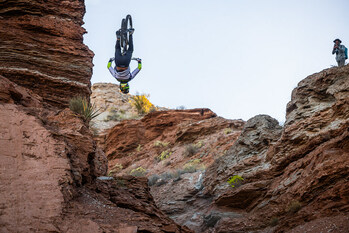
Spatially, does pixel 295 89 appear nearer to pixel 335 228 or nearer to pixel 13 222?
pixel 335 228

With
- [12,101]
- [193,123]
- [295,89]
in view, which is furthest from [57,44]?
[193,123]

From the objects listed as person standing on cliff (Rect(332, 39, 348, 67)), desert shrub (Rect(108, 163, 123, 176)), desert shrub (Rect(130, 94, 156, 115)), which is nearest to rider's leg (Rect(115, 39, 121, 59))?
desert shrub (Rect(108, 163, 123, 176))

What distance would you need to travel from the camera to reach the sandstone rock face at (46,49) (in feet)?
31.4

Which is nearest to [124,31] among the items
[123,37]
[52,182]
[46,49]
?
[123,37]

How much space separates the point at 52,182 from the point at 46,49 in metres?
6.55

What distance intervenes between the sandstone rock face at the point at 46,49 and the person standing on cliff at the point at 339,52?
10.6m

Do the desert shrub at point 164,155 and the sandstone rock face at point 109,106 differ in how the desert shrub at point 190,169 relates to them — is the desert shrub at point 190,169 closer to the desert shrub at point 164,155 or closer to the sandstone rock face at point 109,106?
the desert shrub at point 164,155

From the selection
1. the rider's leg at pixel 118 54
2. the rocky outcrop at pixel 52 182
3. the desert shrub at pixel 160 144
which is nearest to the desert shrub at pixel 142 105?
the desert shrub at pixel 160 144

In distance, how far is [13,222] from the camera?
4.07 m

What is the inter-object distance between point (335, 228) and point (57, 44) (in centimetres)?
895

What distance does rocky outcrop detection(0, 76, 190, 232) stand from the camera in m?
4.36

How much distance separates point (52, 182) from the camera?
16.2 ft

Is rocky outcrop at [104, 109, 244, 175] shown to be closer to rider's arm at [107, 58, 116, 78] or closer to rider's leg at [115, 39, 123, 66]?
rider's arm at [107, 58, 116, 78]

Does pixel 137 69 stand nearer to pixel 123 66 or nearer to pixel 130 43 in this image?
pixel 123 66
